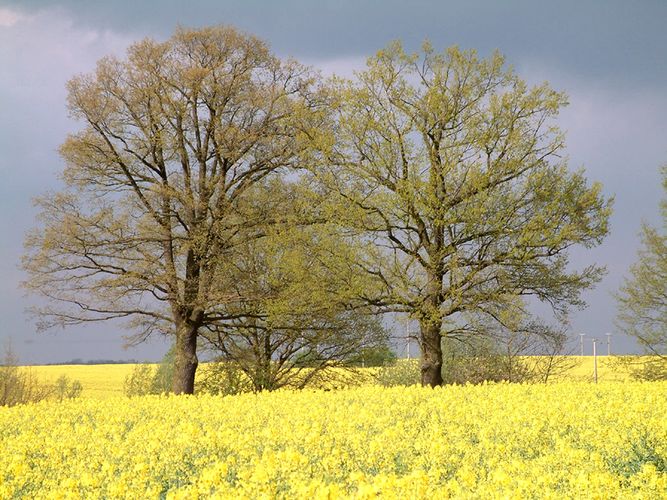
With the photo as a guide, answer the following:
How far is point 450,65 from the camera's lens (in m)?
20.7

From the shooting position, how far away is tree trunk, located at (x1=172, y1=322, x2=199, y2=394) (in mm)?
22391

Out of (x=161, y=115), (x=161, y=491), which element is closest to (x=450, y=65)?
(x=161, y=115)

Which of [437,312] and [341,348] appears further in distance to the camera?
[341,348]

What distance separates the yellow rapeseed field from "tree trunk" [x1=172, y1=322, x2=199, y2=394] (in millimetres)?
11049

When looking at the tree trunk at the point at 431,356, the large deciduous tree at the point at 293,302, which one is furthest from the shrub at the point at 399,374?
the tree trunk at the point at 431,356

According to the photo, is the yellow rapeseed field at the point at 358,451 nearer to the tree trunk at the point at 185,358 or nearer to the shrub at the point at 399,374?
the tree trunk at the point at 185,358

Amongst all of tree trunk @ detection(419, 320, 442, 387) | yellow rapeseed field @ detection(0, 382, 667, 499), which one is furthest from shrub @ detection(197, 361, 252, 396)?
yellow rapeseed field @ detection(0, 382, 667, 499)

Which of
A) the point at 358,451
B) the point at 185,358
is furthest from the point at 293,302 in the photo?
the point at 358,451

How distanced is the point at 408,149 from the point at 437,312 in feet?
15.1

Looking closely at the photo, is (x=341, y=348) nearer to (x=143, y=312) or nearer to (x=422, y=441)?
(x=143, y=312)

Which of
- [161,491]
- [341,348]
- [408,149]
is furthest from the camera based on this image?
[341,348]

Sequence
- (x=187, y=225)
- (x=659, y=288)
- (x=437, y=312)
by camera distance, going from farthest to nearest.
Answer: (x=659, y=288) → (x=187, y=225) → (x=437, y=312)

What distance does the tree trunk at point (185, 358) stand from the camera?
2239 centimetres

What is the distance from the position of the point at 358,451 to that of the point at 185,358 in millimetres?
16542
